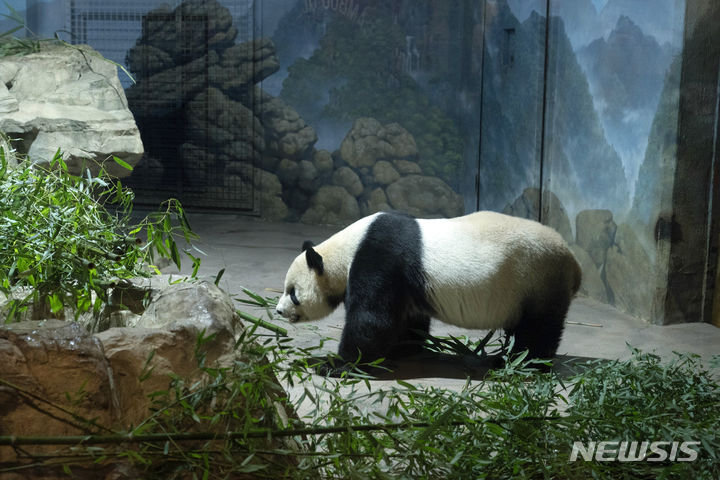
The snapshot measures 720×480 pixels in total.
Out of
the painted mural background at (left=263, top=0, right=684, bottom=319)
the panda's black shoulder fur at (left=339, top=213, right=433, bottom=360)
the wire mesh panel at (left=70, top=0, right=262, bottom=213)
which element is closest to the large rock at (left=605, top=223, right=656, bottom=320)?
the painted mural background at (left=263, top=0, right=684, bottom=319)

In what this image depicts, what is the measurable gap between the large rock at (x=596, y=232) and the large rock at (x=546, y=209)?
7.1 inches

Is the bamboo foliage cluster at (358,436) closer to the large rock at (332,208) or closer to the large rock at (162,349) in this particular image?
the large rock at (162,349)

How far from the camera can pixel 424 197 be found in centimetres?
865

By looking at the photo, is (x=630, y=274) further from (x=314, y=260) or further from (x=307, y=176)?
(x=307, y=176)

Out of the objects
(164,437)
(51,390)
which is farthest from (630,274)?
(51,390)

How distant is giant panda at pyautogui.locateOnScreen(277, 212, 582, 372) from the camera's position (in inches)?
149

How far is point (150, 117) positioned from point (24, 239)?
6489 mm

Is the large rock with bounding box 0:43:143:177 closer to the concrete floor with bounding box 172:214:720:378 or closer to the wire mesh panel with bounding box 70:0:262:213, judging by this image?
the concrete floor with bounding box 172:214:720:378

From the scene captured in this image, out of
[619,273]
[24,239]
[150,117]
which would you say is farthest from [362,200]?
[24,239]

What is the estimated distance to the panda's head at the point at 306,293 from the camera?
397 cm

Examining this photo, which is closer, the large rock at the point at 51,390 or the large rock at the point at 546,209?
the large rock at the point at 51,390

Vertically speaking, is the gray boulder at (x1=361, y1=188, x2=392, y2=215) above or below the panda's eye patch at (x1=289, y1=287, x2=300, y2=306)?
above

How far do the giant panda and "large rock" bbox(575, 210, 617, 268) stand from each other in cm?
190

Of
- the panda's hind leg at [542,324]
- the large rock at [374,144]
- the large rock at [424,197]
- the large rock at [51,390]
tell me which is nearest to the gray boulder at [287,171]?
the large rock at [374,144]
